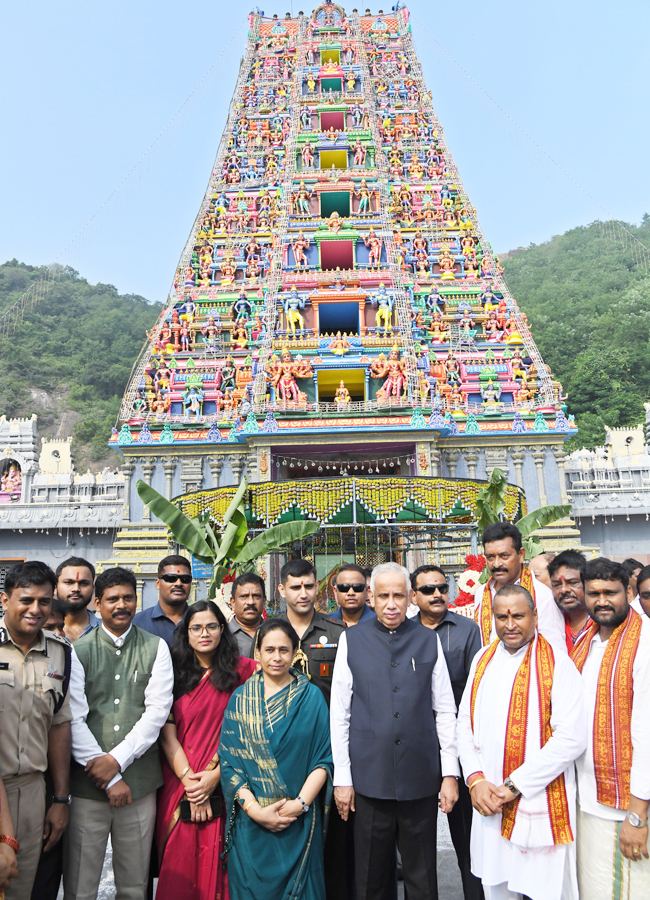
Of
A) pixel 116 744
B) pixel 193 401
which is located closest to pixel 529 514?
pixel 116 744

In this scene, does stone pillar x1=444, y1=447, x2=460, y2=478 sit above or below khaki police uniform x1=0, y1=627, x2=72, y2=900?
above

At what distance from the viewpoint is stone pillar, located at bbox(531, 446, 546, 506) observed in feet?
54.0

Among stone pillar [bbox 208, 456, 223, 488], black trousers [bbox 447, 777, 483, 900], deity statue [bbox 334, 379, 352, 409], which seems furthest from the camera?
stone pillar [bbox 208, 456, 223, 488]

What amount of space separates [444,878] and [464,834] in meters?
0.75

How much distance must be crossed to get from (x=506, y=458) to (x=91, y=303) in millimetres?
54829

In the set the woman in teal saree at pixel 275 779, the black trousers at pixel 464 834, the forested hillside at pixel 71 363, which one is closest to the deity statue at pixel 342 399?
the black trousers at pixel 464 834

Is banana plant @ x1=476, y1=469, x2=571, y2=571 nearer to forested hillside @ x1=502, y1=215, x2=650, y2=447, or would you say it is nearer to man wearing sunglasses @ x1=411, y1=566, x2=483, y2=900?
man wearing sunglasses @ x1=411, y1=566, x2=483, y2=900

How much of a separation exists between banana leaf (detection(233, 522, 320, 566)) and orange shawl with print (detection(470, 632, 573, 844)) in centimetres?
620

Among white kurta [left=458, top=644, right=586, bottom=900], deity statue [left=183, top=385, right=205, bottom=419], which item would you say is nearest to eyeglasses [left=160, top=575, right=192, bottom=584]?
white kurta [left=458, top=644, right=586, bottom=900]

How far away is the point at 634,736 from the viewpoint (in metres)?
3.38

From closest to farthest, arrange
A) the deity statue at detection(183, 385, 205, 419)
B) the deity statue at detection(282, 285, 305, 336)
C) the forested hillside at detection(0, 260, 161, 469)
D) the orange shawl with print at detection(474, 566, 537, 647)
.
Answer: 1. the orange shawl with print at detection(474, 566, 537, 647)
2. the deity statue at detection(183, 385, 205, 419)
3. the deity statue at detection(282, 285, 305, 336)
4. the forested hillside at detection(0, 260, 161, 469)

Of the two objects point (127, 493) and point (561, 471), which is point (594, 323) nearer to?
point (561, 471)

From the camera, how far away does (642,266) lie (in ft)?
157

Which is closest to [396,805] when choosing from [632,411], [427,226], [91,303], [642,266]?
[427,226]
